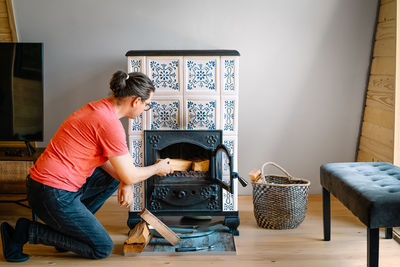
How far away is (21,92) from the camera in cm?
317

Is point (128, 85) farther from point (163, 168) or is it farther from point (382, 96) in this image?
point (382, 96)

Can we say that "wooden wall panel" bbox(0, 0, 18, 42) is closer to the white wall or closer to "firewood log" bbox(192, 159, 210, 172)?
the white wall

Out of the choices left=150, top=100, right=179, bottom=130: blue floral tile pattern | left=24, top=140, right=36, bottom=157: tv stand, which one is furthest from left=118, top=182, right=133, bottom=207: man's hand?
left=24, top=140, right=36, bottom=157: tv stand

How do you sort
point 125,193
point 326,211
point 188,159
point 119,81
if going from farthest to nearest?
point 188,159 → point 326,211 → point 125,193 → point 119,81

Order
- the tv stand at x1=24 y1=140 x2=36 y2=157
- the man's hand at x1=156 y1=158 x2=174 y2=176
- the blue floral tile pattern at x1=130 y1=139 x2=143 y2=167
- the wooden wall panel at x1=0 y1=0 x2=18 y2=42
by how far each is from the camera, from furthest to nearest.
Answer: the wooden wall panel at x1=0 y1=0 x2=18 y2=42
the tv stand at x1=24 y1=140 x2=36 y2=157
the blue floral tile pattern at x1=130 y1=139 x2=143 y2=167
the man's hand at x1=156 y1=158 x2=174 y2=176

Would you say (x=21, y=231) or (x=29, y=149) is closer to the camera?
(x=21, y=231)

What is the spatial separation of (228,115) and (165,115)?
400mm

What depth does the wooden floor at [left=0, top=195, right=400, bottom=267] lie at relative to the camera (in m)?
2.37

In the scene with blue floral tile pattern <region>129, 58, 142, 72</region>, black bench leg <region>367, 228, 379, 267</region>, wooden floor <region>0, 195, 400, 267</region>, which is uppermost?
blue floral tile pattern <region>129, 58, 142, 72</region>

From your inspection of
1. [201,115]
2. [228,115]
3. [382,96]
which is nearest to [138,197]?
[201,115]

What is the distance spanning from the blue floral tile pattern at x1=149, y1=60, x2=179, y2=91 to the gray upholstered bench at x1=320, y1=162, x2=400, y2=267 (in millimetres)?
1056

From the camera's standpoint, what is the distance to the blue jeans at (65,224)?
2.28 m

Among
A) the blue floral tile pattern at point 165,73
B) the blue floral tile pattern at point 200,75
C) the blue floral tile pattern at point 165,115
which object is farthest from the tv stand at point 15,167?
the blue floral tile pattern at point 200,75

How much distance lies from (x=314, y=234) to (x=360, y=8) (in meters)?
1.74
